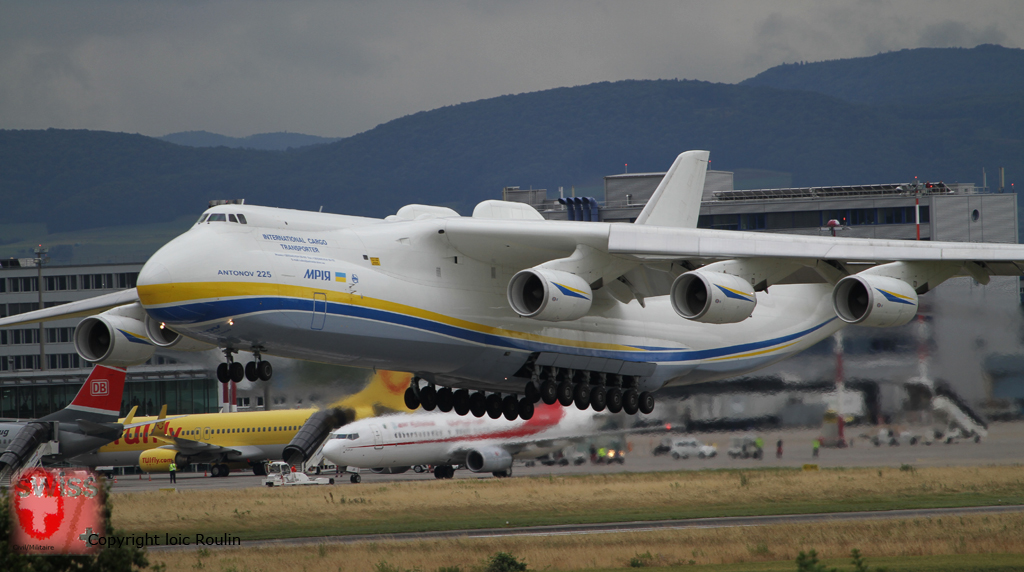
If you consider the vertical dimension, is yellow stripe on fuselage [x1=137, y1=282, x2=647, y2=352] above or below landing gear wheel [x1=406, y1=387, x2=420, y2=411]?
above

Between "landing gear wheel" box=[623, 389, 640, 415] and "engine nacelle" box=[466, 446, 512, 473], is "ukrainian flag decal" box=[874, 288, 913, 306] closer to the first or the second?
"landing gear wheel" box=[623, 389, 640, 415]

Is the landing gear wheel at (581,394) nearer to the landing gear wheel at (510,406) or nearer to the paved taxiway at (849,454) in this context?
the landing gear wheel at (510,406)

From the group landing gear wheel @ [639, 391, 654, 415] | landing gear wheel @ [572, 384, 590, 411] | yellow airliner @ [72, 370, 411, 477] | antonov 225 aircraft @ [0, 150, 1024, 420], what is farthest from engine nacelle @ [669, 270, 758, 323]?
yellow airliner @ [72, 370, 411, 477]

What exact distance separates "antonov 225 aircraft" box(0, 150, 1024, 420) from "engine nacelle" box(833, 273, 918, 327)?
27 mm

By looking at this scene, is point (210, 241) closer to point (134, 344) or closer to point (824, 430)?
point (134, 344)

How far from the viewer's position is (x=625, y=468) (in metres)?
27.5

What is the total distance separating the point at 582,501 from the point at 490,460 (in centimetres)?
897

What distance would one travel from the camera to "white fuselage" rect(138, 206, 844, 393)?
546 inches

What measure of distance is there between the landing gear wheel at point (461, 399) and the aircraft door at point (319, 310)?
429 centimetres

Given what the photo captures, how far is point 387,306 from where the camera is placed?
15.3 meters

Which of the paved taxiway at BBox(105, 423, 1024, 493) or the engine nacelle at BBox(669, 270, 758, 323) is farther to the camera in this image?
the paved taxiway at BBox(105, 423, 1024, 493)

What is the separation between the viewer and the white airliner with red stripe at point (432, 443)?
34.6m

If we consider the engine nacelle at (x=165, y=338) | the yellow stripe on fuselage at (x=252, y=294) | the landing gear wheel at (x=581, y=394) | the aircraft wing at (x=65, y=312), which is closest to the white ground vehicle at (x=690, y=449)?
the landing gear wheel at (x=581, y=394)

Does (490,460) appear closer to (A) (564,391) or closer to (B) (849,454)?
(B) (849,454)
